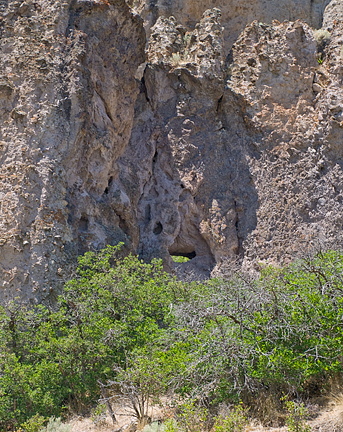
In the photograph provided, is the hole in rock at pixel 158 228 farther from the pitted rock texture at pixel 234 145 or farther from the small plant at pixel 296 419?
the small plant at pixel 296 419

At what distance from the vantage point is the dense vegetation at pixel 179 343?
640cm

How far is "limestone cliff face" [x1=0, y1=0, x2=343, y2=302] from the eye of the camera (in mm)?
10250

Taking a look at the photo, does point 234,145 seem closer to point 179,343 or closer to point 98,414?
point 179,343

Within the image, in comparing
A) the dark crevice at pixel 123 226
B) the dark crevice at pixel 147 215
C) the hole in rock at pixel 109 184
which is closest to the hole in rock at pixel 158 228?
the dark crevice at pixel 147 215

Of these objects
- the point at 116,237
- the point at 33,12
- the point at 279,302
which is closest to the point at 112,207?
the point at 116,237

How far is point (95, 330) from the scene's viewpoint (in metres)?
7.57

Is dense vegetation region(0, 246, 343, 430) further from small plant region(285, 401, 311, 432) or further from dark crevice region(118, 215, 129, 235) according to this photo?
dark crevice region(118, 215, 129, 235)

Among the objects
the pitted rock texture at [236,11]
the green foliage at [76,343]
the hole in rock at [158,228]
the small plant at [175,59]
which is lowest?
the green foliage at [76,343]

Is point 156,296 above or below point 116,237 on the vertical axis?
below

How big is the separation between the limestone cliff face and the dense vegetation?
6.30 feet

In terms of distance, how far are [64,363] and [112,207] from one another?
573 centimetres

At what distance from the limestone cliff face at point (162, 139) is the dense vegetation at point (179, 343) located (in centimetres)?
192

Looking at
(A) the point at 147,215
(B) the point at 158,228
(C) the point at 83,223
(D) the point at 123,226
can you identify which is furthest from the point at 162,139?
(C) the point at 83,223

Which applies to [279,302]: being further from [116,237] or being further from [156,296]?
[116,237]
